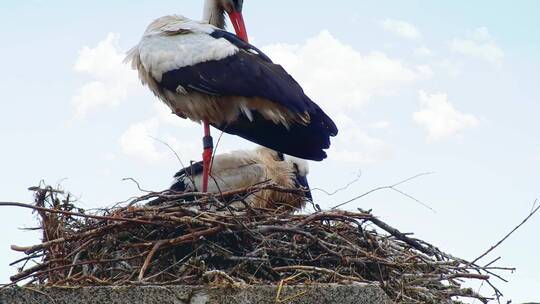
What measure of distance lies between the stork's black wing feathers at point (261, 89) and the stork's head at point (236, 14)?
3.41ft

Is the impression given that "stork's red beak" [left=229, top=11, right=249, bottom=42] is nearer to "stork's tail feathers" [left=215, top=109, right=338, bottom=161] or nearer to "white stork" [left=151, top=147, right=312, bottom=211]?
"white stork" [left=151, top=147, right=312, bottom=211]

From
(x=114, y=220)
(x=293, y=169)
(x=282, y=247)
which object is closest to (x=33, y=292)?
(x=114, y=220)

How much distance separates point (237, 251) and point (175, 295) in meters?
0.90

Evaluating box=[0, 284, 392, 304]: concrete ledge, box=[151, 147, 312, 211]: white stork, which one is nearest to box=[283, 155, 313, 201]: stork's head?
box=[151, 147, 312, 211]: white stork

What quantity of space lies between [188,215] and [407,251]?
114 centimetres

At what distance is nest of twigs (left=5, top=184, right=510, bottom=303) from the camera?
372cm

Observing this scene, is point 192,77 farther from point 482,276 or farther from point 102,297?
point 102,297

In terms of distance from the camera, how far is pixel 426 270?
13.7 ft

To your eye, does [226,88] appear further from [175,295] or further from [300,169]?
[175,295]

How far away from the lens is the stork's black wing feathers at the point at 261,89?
5594mm

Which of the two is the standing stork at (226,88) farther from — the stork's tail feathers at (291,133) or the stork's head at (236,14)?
the stork's head at (236,14)

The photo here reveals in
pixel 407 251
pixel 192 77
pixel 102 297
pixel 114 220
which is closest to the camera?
pixel 102 297

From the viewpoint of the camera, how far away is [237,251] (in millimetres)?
4000

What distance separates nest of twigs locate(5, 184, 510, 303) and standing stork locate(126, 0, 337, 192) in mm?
1379
